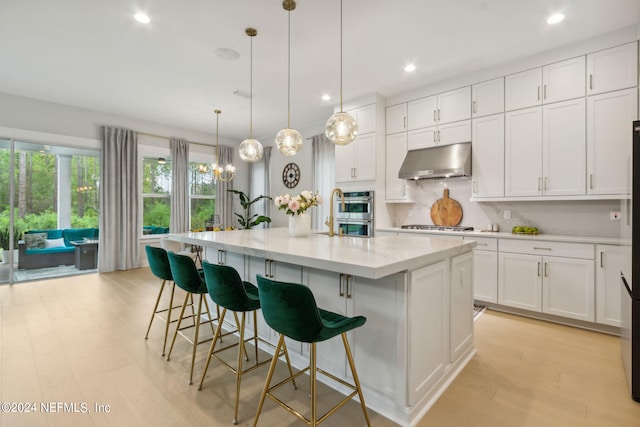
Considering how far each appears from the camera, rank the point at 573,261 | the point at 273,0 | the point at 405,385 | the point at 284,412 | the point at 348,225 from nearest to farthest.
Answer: the point at 405,385 < the point at 284,412 < the point at 273,0 < the point at 573,261 < the point at 348,225

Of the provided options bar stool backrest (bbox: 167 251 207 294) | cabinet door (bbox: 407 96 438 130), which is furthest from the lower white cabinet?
bar stool backrest (bbox: 167 251 207 294)

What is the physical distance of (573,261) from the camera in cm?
303

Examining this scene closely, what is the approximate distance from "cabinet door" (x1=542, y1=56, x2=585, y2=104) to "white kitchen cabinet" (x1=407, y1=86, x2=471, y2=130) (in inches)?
32.2

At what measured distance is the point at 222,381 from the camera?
7.02ft

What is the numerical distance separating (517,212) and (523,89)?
58.6 inches

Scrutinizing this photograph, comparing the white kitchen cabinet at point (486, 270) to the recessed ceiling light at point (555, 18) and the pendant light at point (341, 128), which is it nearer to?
the pendant light at point (341, 128)

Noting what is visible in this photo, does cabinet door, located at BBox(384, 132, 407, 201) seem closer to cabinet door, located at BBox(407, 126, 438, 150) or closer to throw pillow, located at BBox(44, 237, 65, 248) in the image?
cabinet door, located at BBox(407, 126, 438, 150)

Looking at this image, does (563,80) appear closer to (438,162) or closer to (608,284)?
(438,162)

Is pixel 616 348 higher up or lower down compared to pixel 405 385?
lower down

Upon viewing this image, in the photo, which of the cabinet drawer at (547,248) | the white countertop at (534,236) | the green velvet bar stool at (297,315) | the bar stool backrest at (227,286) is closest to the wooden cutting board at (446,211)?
the white countertop at (534,236)

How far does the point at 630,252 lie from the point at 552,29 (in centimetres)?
233

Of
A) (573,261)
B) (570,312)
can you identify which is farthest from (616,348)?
(573,261)

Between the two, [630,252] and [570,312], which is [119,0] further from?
[570,312]

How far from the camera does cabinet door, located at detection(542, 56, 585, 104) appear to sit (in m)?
3.19
